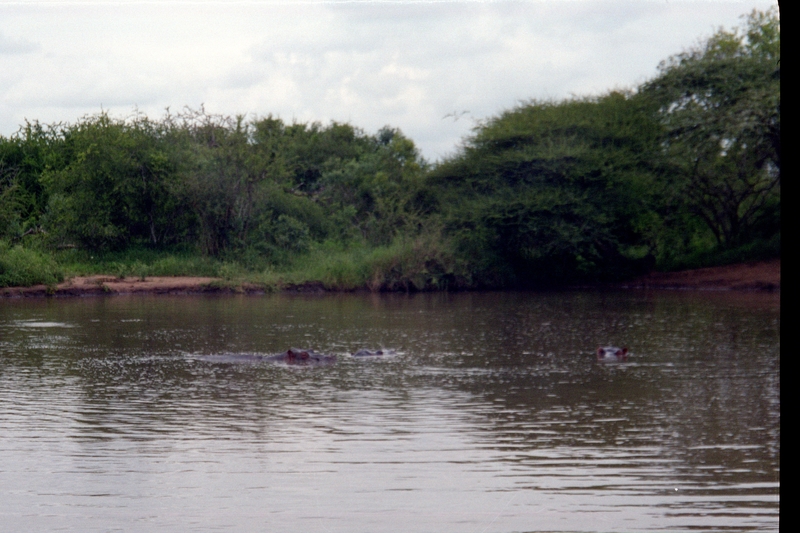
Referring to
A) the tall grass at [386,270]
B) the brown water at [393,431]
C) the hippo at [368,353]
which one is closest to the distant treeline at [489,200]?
the tall grass at [386,270]

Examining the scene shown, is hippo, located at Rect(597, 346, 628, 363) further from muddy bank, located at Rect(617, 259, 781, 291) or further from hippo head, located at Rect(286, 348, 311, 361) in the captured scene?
muddy bank, located at Rect(617, 259, 781, 291)

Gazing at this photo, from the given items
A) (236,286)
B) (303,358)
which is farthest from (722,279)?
(303,358)

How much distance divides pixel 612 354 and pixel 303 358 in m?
4.43

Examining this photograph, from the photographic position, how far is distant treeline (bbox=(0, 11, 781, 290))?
2870cm

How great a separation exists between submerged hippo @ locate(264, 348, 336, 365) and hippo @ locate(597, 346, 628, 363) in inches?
152

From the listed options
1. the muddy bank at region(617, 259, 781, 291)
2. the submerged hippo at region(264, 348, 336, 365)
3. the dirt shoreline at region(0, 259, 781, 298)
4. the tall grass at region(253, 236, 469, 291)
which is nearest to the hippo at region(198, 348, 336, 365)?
the submerged hippo at region(264, 348, 336, 365)

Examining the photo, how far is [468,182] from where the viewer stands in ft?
100

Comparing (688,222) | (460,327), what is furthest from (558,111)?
(460,327)

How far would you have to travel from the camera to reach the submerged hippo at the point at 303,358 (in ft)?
40.3

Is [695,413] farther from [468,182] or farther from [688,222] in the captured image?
[688,222]

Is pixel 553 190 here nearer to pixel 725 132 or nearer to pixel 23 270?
pixel 725 132

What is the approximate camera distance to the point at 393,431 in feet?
24.9
